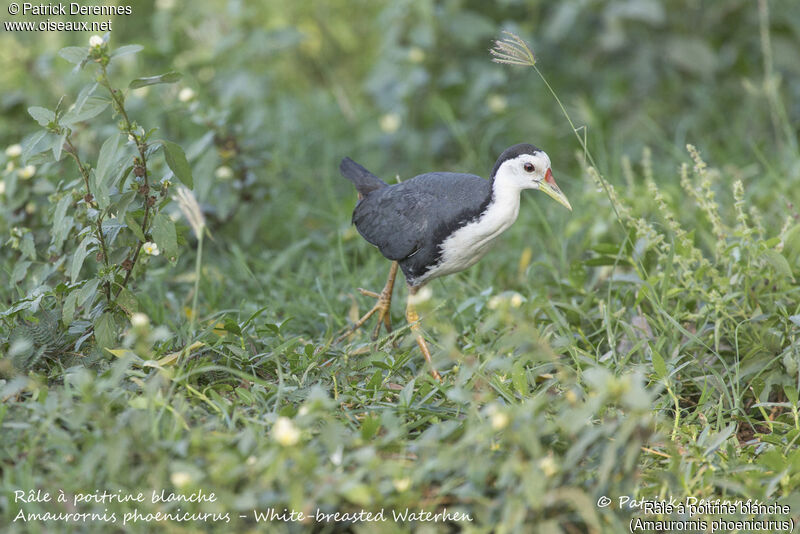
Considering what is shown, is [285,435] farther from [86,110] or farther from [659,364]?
[659,364]

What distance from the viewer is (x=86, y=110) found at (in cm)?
262

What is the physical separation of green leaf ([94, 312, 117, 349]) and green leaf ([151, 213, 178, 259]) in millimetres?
318

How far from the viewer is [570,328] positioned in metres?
3.44

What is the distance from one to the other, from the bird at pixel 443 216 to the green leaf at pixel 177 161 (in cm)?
89

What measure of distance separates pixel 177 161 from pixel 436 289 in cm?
153

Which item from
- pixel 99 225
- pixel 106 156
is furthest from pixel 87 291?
pixel 106 156

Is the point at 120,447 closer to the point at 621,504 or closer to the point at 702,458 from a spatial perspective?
the point at 621,504

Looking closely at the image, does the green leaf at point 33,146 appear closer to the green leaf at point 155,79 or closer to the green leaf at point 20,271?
the green leaf at point 155,79

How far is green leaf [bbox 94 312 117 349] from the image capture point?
279cm

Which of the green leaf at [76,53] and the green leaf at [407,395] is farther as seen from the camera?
the green leaf at [407,395]

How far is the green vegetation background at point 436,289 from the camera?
2180 mm

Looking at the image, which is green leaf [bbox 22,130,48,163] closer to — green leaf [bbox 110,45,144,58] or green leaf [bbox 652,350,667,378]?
green leaf [bbox 110,45,144,58]

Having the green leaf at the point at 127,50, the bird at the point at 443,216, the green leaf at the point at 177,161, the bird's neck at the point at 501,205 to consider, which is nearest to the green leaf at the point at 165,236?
the green leaf at the point at 177,161

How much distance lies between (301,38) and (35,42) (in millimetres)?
2389
